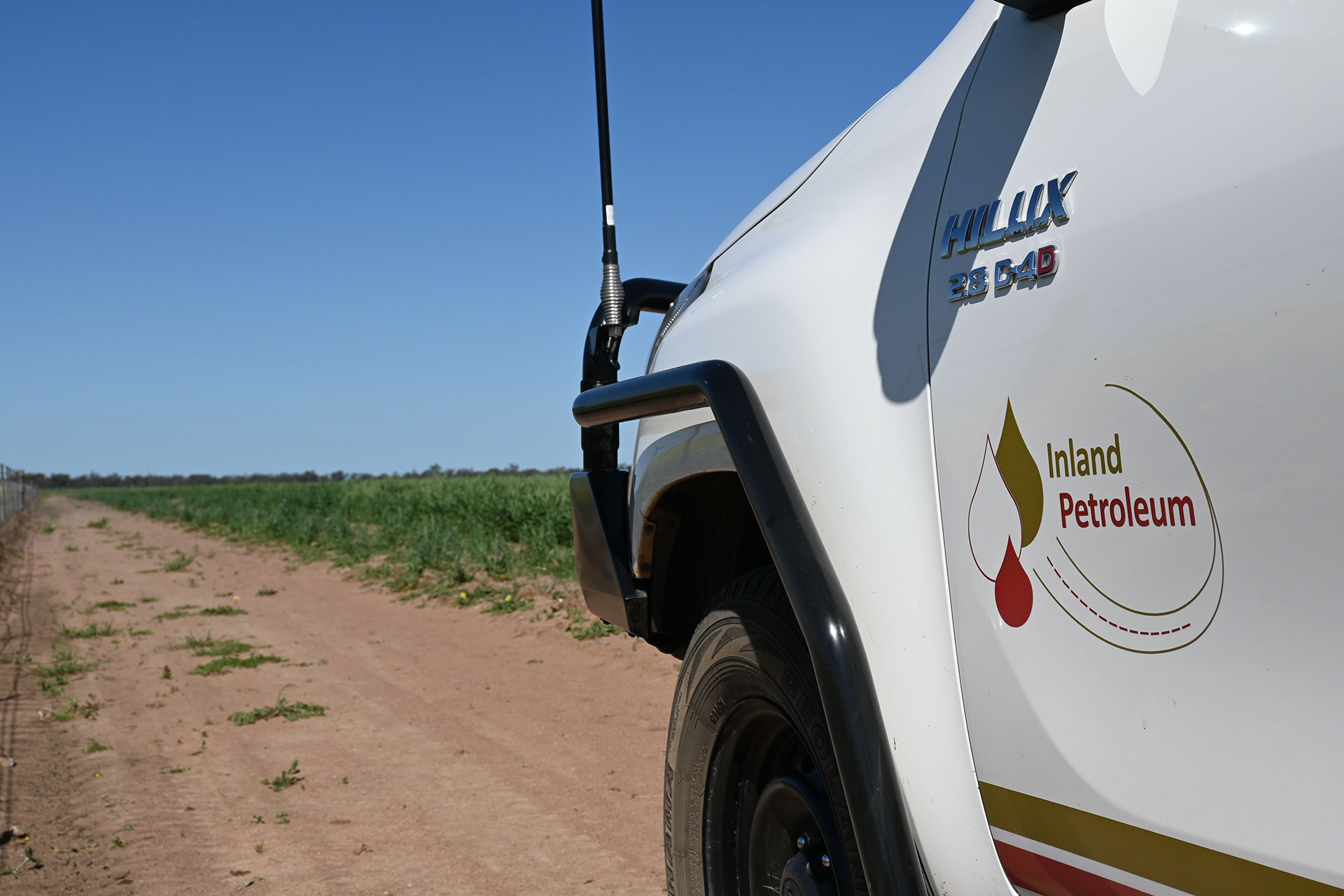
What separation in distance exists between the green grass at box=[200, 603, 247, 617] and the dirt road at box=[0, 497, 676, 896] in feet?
2.98

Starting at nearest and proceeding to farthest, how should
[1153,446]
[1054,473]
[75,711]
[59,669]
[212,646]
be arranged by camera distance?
1. [1153,446]
2. [1054,473]
3. [75,711]
4. [59,669]
5. [212,646]

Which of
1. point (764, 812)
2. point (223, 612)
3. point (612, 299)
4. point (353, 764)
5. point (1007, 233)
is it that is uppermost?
point (612, 299)

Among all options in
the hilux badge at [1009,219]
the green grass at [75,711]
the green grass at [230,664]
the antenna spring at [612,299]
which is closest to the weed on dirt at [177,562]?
the green grass at [230,664]

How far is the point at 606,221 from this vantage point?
11.0 ft

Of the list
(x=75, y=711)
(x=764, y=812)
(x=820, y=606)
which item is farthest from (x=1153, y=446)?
(x=75, y=711)

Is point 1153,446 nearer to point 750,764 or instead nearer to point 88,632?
point 750,764

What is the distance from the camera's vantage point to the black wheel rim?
1.95 metres

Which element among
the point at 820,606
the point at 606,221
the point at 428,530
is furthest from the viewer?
the point at 428,530

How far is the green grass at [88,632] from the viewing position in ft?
31.6

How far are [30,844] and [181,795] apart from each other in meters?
0.71

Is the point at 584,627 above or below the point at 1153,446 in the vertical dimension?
below

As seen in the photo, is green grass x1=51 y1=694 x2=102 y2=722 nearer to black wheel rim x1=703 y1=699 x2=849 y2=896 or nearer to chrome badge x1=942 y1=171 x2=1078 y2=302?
black wheel rim x1=703 y1=699 x2=849 y2=896

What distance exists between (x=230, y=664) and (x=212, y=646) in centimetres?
99

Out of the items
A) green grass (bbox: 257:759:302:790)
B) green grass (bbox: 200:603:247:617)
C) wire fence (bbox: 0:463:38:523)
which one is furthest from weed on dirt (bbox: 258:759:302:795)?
wire fence (bbox: 0:463:38:523)
